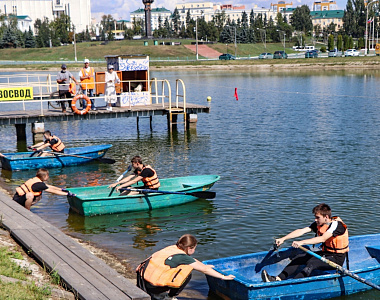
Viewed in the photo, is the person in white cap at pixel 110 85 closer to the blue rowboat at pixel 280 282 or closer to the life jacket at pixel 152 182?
the life jacket at pixel 152 182

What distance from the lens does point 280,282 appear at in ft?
30.5

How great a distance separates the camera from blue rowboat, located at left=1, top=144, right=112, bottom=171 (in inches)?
833

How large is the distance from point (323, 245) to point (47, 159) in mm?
14495

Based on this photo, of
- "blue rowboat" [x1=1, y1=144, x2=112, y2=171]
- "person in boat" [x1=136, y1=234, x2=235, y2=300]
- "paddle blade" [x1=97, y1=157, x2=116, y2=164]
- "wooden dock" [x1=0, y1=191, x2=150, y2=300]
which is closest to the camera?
"person in boat" [x1=136, y1=234, x2=235, y2=300]

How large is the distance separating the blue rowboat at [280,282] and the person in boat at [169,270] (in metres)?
1.35

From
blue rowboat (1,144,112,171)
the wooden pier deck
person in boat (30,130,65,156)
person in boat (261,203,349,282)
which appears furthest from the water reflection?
the wooden pier deck

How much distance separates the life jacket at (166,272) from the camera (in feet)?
26.5

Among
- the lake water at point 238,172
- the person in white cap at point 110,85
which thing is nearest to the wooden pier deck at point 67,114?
the person in white cap at point 110,85

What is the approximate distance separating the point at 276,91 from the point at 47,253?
156ft

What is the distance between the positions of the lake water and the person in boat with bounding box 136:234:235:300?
239 cm

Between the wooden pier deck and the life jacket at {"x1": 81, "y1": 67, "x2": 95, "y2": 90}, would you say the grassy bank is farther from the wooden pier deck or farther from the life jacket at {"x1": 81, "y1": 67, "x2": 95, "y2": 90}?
the life jacket at {"x1": 81, "y1": 67, "x2": 95, "y2": 90}

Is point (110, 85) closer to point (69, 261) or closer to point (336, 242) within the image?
point (69, 261)

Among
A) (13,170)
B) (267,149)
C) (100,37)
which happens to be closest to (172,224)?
(13,170)

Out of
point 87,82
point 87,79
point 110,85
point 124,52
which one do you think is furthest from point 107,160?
point 124,52
